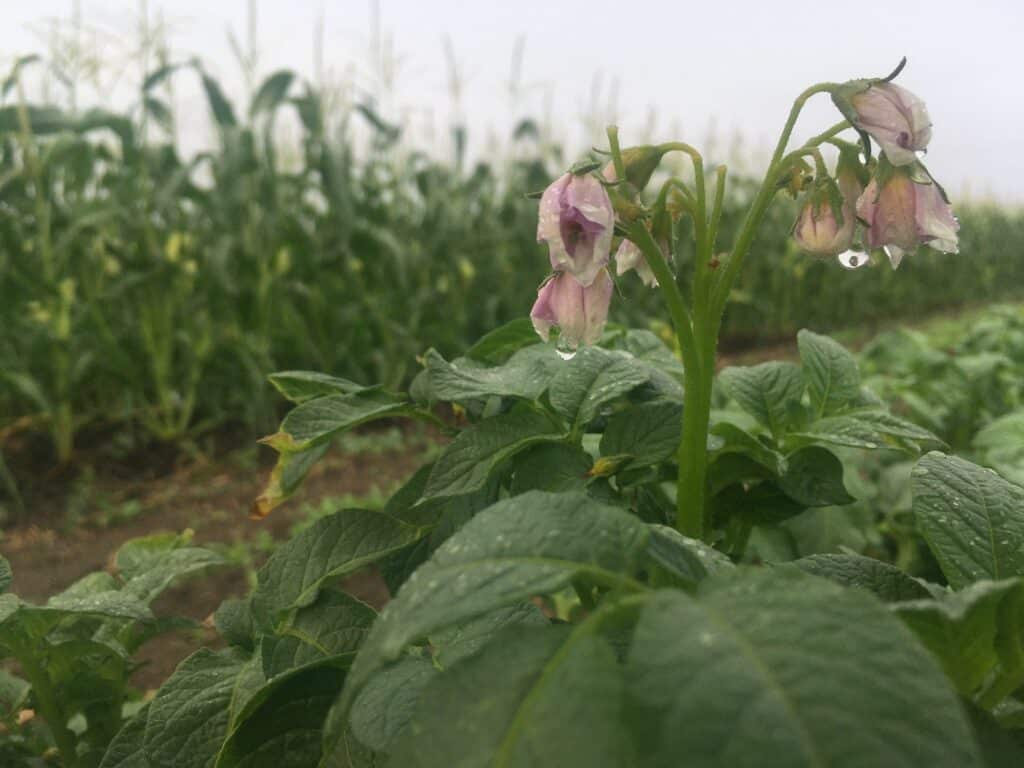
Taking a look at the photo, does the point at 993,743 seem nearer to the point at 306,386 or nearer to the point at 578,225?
the point at 578,225

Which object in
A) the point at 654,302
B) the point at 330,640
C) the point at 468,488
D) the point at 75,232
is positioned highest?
the point at 468,488

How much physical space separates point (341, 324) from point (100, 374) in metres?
1.18

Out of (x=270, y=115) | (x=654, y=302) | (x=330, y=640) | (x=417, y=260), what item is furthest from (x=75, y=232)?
(x=654, y=302)

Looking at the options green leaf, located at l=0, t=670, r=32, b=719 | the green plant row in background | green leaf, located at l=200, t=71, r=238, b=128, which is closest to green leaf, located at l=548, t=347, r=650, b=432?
green leaf, located at l=0, t=670, r=32, b=719

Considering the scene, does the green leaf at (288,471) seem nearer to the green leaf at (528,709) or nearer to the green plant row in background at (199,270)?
the green leaf at (528,709)

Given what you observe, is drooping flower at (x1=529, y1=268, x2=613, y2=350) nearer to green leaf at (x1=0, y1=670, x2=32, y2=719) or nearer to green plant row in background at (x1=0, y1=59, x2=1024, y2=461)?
green leaf at (x1=0, y1=670, x2=32, y2=719)

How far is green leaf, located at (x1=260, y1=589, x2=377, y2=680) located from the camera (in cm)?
67

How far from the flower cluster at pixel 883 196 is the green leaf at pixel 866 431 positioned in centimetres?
16

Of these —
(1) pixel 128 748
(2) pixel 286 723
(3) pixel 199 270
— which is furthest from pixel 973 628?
(3) pixel 199 270

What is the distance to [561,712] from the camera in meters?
0.35

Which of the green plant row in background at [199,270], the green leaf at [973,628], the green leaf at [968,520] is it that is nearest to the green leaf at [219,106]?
the green plant row in background at [199,270]

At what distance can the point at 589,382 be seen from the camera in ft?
2.59

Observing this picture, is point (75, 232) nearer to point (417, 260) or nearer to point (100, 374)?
point (100, 374)

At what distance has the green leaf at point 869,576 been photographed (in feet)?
1.90
